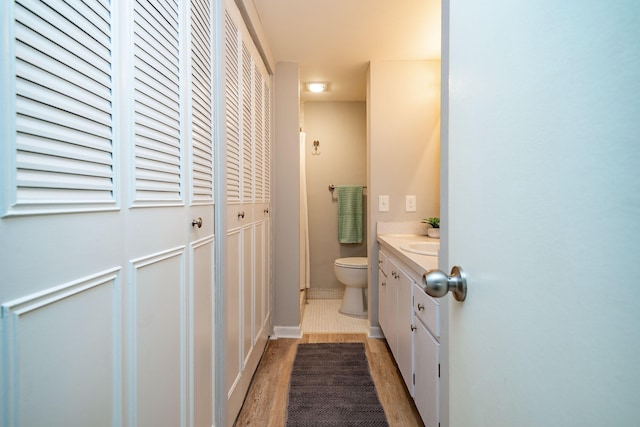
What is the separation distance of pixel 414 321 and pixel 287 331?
4.82ft

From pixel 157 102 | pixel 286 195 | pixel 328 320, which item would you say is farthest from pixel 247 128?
pixel 328 320

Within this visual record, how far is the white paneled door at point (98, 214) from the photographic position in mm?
478

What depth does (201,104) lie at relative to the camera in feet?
3.95

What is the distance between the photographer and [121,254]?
722mm

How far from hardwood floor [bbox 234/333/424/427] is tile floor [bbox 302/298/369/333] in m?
0.19

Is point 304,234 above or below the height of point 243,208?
below

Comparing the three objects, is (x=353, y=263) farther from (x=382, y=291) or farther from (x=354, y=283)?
(x=382, y=291)

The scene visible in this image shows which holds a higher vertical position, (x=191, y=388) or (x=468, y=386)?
(x=468, y=386)

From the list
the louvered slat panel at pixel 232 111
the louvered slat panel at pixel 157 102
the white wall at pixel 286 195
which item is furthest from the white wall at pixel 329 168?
the louvered slat panel at pixel 157 102

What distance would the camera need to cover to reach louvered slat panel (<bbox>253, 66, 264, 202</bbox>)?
2.11 metres

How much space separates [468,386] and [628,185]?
45 cm

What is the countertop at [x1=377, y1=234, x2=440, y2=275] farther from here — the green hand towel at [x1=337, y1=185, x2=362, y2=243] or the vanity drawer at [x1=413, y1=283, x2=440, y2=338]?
the green hand towel at [x1=337, y1=185, x2=362, y2=243]

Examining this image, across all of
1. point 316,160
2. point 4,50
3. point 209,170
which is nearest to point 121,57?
point 4,50

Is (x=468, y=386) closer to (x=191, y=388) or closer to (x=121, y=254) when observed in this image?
(x=121, y=254)
